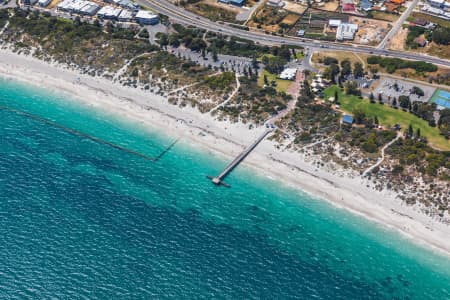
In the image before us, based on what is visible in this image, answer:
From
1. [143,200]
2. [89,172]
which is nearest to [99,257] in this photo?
[143,200]

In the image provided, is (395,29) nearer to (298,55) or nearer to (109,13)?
(298,55)

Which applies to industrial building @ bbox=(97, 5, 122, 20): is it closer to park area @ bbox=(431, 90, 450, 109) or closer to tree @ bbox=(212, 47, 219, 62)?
tree @ bbox=(212, 47, 219, 62)

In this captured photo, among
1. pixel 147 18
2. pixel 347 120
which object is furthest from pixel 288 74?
pixel 147 18

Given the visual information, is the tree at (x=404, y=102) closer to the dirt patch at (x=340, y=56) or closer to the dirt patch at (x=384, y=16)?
the dirt patch at (x=340, y=56)

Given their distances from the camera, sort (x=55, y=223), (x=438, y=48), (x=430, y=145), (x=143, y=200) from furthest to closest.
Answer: (x=438, y=48)
(x=430, y=145)
(x=143, y=200)
(x=55, y=223)

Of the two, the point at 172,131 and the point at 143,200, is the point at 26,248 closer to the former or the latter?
the point at 143,200

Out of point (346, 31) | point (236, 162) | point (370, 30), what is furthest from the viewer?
point (370, 30)

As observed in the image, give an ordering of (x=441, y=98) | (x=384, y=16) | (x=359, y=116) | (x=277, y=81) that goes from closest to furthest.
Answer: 1. (x=359, y=116)
2. (x=441, y=98)
3. (x=277, y=81)
4. (x=384, y=16)
